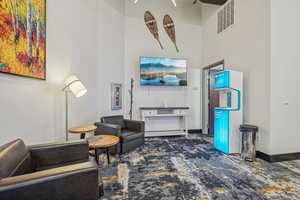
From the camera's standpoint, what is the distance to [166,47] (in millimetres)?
4758

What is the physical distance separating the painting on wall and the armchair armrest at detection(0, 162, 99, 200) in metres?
1.21

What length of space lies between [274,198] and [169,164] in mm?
1431

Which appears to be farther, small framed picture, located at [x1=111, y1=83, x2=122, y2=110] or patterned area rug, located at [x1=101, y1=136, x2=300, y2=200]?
small framed picture, located at [x1=111, y1=83, x2=122, y2=110]

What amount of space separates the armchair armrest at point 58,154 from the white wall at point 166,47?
9.28ft

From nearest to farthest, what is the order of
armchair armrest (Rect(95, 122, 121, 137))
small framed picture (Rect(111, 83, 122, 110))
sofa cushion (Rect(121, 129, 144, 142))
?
armchair armrest (Rect(95, 122, 121, 137)), sofa cushion (Rect(121, 129, 144, 142)), small framed picture (Rect(111, 83, 122, 110))

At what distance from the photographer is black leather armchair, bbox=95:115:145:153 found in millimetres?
2840

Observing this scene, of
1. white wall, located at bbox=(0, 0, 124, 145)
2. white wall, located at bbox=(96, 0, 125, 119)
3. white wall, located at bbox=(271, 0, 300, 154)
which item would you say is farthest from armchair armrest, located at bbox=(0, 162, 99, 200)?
white wall, located at bbox=(271, 0, 300, 154)

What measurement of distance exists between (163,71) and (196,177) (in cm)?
322

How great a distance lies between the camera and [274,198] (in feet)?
5.39

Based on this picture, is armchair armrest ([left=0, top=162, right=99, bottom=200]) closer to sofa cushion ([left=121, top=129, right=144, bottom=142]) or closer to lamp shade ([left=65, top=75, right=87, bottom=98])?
lamp shade ([left=65, top=75, right=87, bottom=98])

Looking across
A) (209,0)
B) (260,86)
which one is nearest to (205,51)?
(209,0)

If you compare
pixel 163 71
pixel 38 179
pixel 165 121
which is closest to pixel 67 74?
pixel 38 179

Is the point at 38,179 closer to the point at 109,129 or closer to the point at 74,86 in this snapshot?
the point at 74,86

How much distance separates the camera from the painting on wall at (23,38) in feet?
4.73
